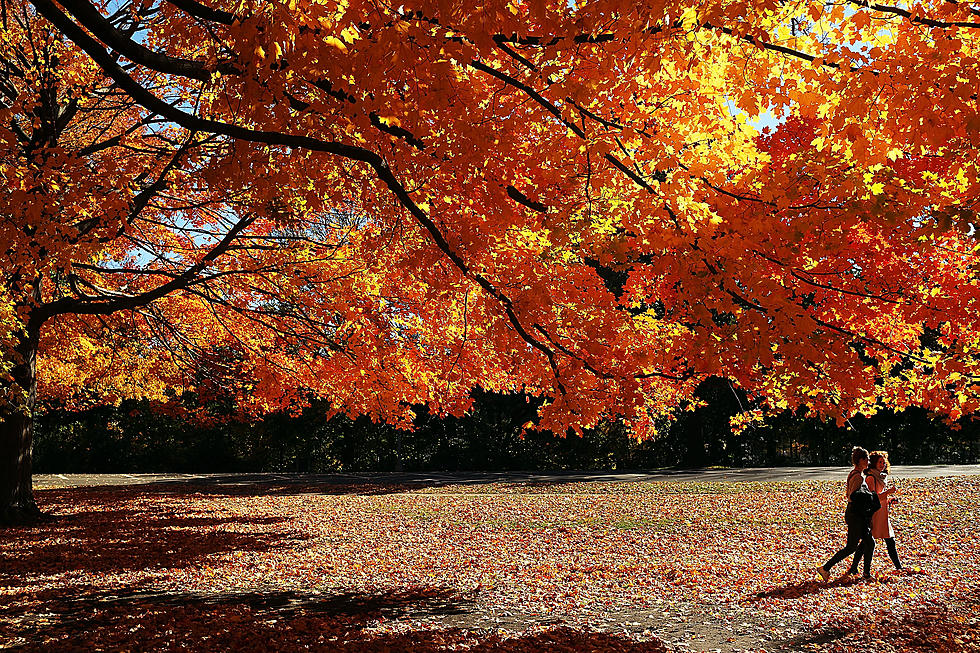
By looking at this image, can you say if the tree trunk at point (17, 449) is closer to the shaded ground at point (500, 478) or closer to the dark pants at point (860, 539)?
the shaded ground at point (500, 478)

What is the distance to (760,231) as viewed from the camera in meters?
5.05

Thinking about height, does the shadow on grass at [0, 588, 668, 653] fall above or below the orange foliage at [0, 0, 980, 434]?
below

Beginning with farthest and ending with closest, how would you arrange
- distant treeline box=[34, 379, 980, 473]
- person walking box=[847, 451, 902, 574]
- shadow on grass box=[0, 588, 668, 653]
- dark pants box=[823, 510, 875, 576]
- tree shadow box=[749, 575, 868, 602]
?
distant treeline box=[34, 379, 980, 473] < person walking box=[847, 451, 902, 574] < dark pants box=[823, 510, 875, 576] < tree shadow box=[749, 575, 868, 602] < shadow on grass box=[0, 588, 668, 653]

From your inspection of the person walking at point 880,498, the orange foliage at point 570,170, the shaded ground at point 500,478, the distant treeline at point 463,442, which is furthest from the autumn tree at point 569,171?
the distant treeline at point 463,442

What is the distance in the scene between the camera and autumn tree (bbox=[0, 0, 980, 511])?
14.5ft

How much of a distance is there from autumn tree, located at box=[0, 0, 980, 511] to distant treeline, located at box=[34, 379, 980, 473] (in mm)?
17471

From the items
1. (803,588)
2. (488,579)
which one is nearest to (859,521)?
(803,588)

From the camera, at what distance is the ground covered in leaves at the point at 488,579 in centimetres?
577

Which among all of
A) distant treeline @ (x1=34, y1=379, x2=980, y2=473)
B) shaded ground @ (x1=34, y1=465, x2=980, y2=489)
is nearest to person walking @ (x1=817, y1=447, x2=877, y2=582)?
shaded ground @ (x1=34, y1=465, x2=980, y2=489)

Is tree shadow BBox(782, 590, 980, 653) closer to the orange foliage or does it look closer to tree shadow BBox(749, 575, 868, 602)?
tree shadow BBox(749, 575, 868, 602)

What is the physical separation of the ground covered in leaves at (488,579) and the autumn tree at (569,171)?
6.20ft

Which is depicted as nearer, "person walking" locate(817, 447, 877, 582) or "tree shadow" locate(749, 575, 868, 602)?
"tree shadow" locate(749, 575, 868, 602)

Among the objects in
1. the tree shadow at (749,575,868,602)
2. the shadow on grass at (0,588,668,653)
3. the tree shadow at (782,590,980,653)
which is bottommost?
the tree shadow at (782,590,980,653)

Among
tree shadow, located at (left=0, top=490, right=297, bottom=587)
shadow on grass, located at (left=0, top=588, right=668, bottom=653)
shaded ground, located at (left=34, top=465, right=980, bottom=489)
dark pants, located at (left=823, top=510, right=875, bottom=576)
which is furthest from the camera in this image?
shaded ground, located at (left=34, top=465, right=980, bottom=489)
